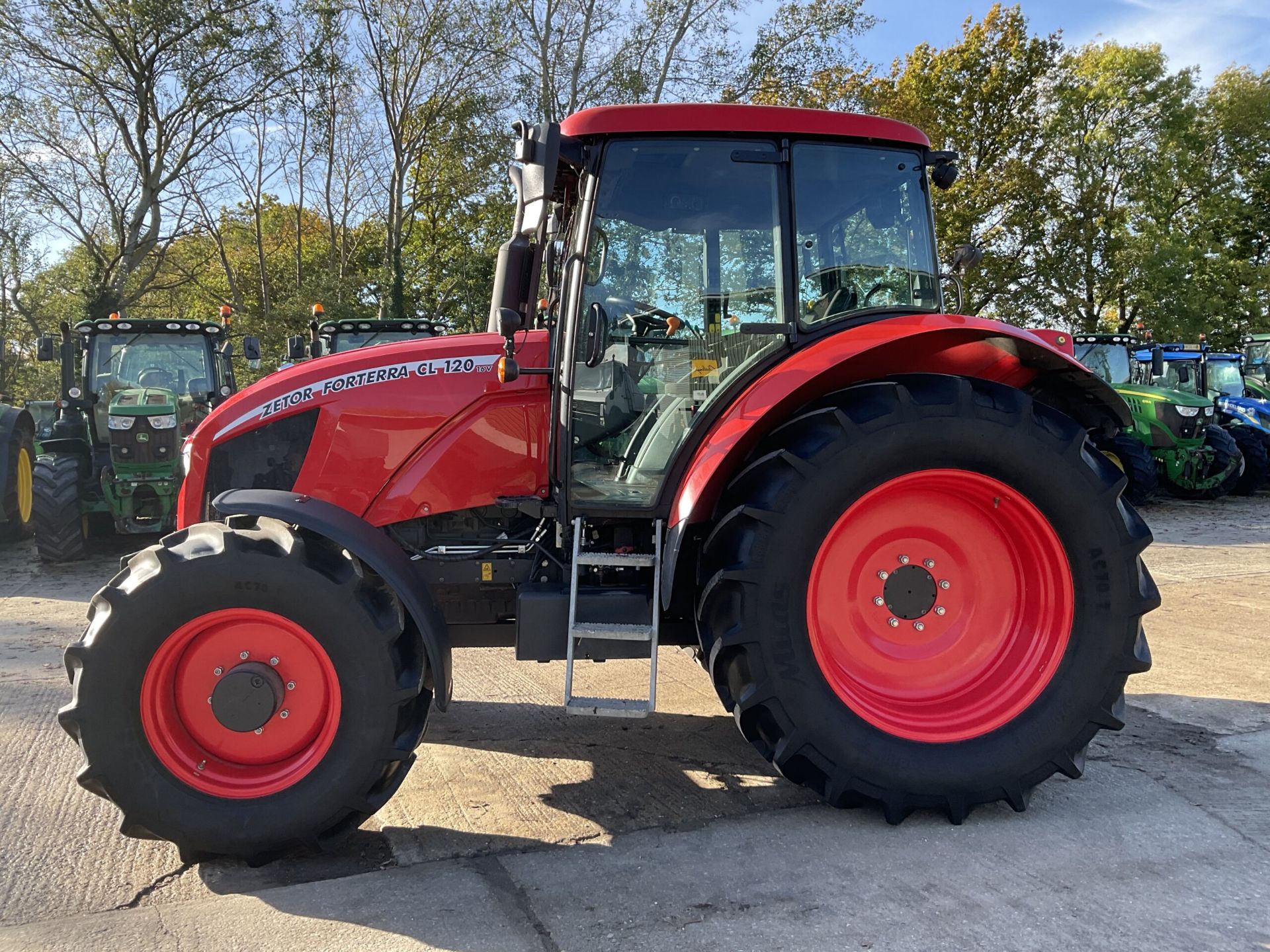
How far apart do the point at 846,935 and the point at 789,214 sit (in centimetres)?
225

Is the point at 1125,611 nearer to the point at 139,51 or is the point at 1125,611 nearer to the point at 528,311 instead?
the point at 528,311

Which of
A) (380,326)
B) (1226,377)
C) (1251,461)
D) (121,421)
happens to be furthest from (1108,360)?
(121,421)

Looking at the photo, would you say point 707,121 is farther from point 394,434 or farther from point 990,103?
point 990,103

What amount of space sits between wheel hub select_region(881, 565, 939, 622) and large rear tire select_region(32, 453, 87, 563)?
7.88 metres

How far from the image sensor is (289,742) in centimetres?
274

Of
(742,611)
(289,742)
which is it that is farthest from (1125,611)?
(289,742)

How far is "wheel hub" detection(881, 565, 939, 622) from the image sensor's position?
10.0 ft

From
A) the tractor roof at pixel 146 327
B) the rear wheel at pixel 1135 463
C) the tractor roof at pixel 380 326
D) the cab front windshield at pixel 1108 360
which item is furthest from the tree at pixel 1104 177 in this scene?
the tractor roof at pixel 146 327

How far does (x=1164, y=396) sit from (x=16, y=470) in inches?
541

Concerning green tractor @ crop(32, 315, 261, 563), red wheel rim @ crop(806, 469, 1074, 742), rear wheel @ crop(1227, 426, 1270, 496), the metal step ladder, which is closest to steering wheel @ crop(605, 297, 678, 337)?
the metal step ladder

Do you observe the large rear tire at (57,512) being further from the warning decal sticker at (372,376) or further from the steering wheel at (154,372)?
the warning decal sticker at (372,376)

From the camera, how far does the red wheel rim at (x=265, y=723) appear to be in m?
2.68

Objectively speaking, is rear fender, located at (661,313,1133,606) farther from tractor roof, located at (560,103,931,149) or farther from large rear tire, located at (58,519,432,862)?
large rear tire, located at (58,519,432,862)

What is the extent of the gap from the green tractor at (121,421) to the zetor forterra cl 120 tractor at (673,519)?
5.83 m
